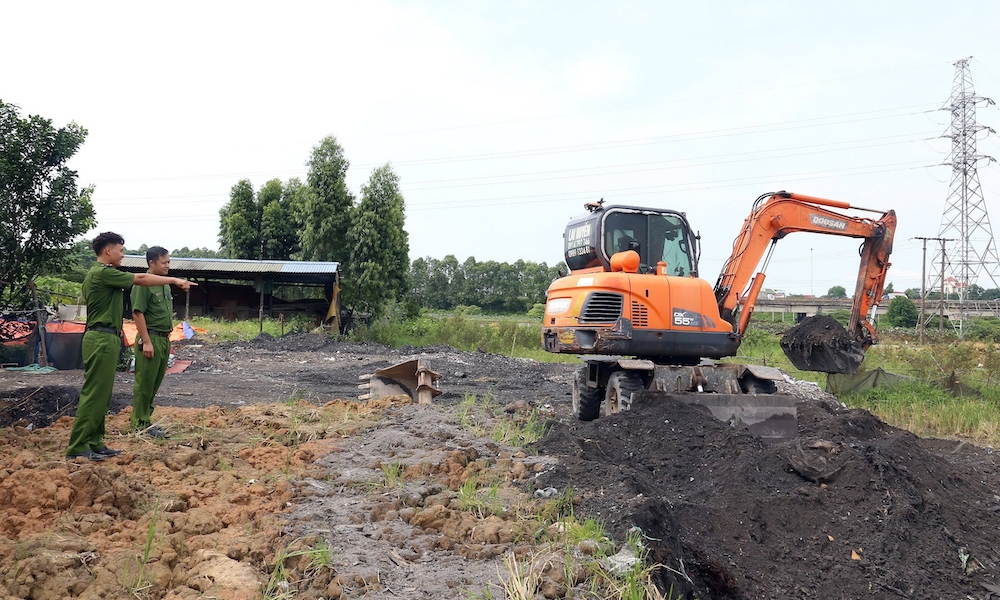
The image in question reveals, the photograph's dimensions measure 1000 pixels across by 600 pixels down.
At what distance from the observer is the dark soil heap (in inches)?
176

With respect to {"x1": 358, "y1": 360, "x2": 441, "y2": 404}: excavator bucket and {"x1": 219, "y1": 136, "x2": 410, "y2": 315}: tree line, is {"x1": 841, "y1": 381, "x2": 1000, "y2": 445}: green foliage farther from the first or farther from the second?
{"x1": 219, "y1": 136, "x2": 410, "y2": 315}: tree line

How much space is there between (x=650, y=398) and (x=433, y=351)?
1305 cm

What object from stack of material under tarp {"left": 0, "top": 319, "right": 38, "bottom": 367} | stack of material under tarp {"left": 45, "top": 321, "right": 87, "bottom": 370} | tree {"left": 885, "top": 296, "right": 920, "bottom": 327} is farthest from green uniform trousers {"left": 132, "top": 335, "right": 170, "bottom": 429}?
tree {"left": 885, "top": 296, "right": 920, "bottom": 327}

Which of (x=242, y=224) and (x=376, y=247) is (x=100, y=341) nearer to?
(x=376, y=247)

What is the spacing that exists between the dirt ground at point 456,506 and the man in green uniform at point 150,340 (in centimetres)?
29

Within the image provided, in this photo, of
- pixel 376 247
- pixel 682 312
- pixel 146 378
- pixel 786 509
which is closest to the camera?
pixel 786 509

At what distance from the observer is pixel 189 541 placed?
3824mm

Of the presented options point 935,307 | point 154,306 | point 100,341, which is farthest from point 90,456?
point 935,307

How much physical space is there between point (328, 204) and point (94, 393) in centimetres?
2282

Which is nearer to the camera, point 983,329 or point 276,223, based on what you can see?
point 983,329

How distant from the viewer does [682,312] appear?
8.16 metres

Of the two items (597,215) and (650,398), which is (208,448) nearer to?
(650,398)

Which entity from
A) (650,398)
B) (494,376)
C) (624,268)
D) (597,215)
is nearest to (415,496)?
(650,398)

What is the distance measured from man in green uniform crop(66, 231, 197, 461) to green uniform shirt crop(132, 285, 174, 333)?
0.38 m
